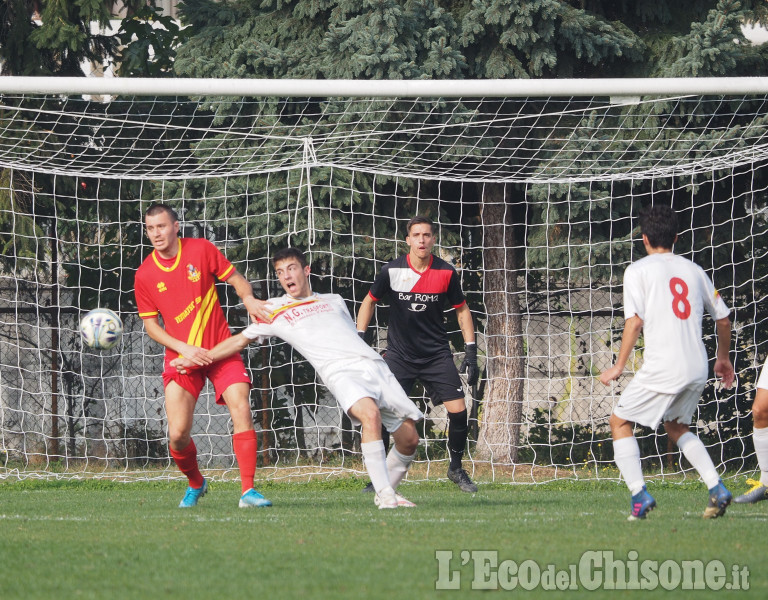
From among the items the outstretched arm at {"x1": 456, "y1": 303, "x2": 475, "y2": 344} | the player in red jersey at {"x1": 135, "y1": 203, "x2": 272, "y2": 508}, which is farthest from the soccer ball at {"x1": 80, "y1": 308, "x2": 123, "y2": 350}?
the outstretched arm at {"x1": 456, "y1": 303, "x2": 475, "y2": 344}

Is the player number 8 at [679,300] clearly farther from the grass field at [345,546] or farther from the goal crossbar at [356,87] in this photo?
the goal crossbar at [356,87]

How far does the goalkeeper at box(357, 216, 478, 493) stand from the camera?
8125 millimetres

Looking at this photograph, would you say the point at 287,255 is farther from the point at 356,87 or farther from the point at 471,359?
the point at 356,87

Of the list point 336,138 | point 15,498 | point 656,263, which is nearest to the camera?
point 656,263

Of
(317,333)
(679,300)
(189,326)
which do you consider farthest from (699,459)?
(189,326)

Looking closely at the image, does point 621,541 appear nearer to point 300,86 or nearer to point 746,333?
point 300,86

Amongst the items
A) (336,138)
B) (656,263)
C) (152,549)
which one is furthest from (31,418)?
(656,263)

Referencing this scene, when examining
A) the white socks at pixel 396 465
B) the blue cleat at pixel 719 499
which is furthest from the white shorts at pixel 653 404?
the white socks at pixel 396 465

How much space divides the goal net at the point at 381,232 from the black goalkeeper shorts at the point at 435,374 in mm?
2006

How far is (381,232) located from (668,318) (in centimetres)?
575

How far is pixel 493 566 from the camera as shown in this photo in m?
4.29

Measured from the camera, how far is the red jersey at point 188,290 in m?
6.95

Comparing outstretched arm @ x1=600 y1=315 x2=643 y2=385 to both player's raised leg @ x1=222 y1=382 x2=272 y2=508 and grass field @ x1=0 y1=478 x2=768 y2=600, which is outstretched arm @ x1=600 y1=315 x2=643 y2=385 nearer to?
grass field @ x1=0 y1=478 x2=768 y2=600

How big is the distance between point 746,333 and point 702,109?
8.57ft
